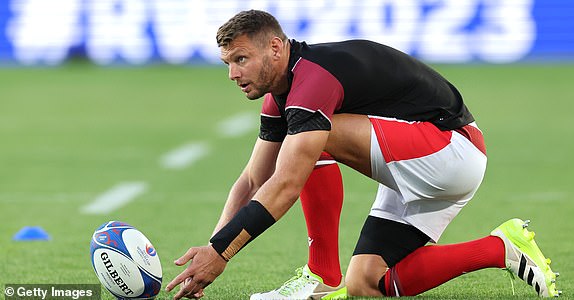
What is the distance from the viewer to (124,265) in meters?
5.69

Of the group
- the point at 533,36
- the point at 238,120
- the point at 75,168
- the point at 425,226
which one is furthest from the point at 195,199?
the point at 533,36

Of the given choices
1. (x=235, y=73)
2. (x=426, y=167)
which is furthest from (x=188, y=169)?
(x=235, y=73)

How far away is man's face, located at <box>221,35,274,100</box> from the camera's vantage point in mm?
5613

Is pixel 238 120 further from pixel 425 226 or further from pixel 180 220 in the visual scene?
pixel 425 226

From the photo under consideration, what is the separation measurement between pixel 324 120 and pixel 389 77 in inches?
21.3

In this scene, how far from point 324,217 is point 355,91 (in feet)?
2.43

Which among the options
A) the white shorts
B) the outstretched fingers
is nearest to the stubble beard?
the white shorts

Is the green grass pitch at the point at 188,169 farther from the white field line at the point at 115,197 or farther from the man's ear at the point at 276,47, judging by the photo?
the man's ear at the point at 276,47

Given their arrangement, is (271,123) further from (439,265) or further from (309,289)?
(439,265)

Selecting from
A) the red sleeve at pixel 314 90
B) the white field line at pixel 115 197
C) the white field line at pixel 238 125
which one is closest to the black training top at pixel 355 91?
the red sleeve at pixel 314 90

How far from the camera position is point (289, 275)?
23.1 feet

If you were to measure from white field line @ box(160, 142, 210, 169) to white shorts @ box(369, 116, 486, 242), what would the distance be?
6.34 metres

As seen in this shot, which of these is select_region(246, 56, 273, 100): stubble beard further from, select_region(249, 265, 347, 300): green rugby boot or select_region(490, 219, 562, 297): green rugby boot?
select_region(490, 219, 562, 297): green rugby boot

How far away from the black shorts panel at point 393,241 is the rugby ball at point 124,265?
114 centimetres
